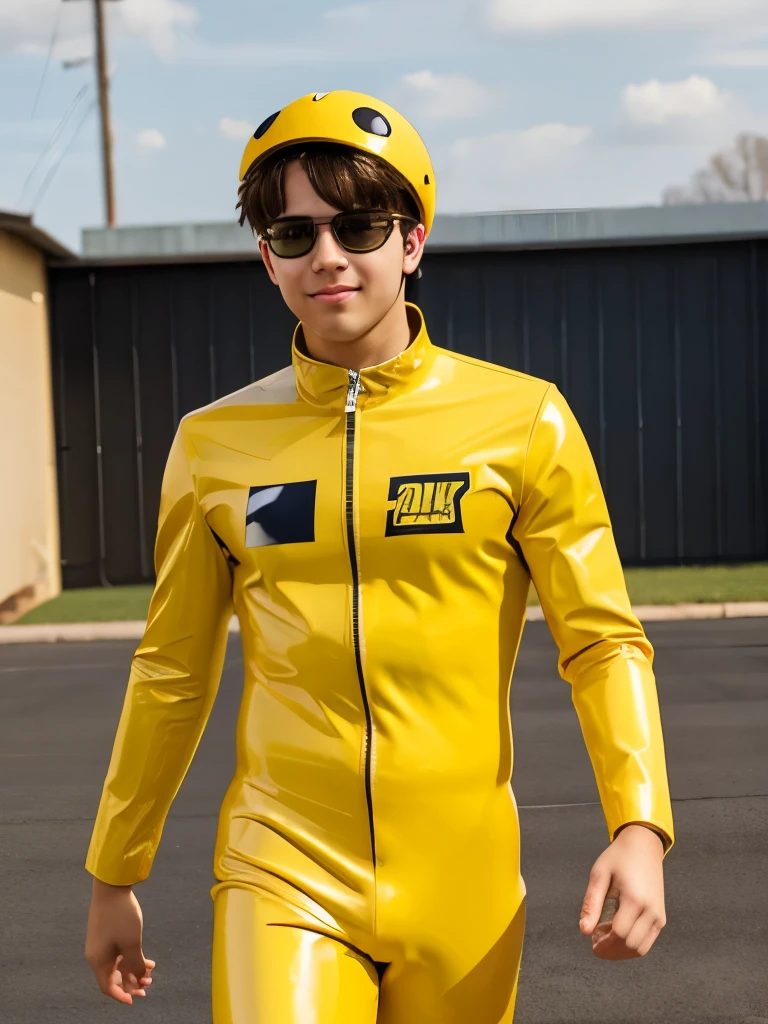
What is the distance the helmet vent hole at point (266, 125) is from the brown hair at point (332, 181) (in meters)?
0.04

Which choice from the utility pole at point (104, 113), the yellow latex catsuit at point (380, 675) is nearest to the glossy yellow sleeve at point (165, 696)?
the yellow latex catsuit at point (380, 675)

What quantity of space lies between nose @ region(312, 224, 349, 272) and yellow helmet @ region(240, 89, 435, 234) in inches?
5.3

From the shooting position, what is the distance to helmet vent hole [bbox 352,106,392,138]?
2.23 meters

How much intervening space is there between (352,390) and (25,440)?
13.9 metres

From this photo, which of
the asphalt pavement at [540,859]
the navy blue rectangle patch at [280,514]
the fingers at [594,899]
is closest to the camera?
the fingers at [594,899]

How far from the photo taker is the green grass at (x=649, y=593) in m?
14.5

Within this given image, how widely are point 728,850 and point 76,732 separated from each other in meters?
4.35

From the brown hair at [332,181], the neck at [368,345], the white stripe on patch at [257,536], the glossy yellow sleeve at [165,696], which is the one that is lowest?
the glossy yellow sleeve at [165,696]

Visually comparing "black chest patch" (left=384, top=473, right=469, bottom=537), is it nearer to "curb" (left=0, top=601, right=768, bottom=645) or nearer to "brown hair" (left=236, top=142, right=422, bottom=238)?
"brown hair" (left=236, top=142, right=422, bottom=238)

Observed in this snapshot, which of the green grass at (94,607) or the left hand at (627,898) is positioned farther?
the green grass at (94,607)

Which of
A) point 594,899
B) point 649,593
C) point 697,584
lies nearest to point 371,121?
point 594,899

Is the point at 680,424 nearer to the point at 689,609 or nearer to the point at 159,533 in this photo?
the point at 689,609

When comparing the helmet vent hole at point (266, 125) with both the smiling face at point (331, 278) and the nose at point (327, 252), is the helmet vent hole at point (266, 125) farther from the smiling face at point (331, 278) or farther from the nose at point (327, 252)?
the nose at point (327, 252)

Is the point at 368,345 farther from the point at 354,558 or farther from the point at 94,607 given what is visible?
the point at 94,607
